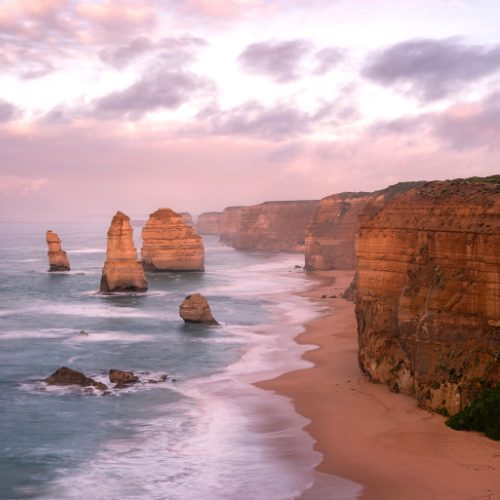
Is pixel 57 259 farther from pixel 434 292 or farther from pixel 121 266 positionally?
pixel 434 292

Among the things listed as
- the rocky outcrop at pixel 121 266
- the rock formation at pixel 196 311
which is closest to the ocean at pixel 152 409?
the rock formation at pixel 196 311

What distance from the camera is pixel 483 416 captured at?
25938 mm

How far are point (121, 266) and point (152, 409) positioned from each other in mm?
48620

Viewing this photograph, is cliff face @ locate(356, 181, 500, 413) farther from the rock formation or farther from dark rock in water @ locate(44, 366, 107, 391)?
the rock formation

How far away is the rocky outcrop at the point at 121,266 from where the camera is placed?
78.7 metres

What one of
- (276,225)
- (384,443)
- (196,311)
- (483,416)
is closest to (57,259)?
(196,311)

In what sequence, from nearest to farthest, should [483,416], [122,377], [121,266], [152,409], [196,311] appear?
[483,416], [152,409], [122,377], [196,311], [121,266]

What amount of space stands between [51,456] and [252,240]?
155 meters

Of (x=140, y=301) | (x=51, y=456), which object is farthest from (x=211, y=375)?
(x=140, y=301)

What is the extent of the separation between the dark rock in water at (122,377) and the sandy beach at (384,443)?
6.89 metres

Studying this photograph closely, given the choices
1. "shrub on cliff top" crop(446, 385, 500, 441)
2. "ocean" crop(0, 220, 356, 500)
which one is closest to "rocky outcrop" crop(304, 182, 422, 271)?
"ocean" crop(0, 220, 356, 500)

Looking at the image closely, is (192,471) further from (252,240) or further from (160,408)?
(252,240)

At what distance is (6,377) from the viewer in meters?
40.0

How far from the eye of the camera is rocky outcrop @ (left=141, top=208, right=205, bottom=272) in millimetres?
103500
